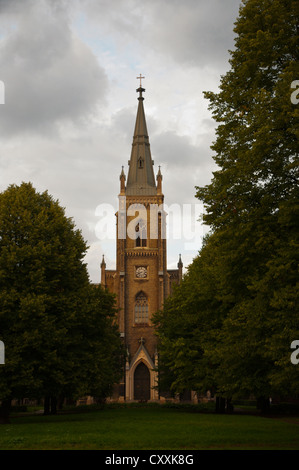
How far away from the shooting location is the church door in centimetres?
6725

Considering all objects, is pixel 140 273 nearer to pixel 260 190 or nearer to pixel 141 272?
pixel 141 272

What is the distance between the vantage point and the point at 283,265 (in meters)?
15.6

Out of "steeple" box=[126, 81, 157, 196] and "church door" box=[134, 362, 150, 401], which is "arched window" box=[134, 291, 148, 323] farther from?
"steeple" box=[126, 81, 157, 196]

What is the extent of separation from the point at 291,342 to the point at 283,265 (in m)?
2.25

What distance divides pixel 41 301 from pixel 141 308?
47301mm

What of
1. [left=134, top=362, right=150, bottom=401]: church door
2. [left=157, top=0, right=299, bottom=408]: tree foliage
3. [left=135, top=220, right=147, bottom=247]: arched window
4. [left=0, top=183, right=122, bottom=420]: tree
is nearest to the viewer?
[left=157, top=0, right=299, bottom=408]: tree foliage

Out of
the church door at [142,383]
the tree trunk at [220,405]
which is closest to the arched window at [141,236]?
the church door at [142,383]

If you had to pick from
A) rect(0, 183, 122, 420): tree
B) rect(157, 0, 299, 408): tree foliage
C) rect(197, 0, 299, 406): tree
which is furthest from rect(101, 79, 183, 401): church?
rect(197, 0, 299, 406): tree

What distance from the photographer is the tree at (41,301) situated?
24.7 meters

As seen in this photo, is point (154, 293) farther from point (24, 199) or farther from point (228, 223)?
point (228, 223)

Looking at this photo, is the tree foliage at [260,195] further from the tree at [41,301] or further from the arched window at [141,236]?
the arched window at [141,236]

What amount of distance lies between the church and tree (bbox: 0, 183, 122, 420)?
1507 inches
